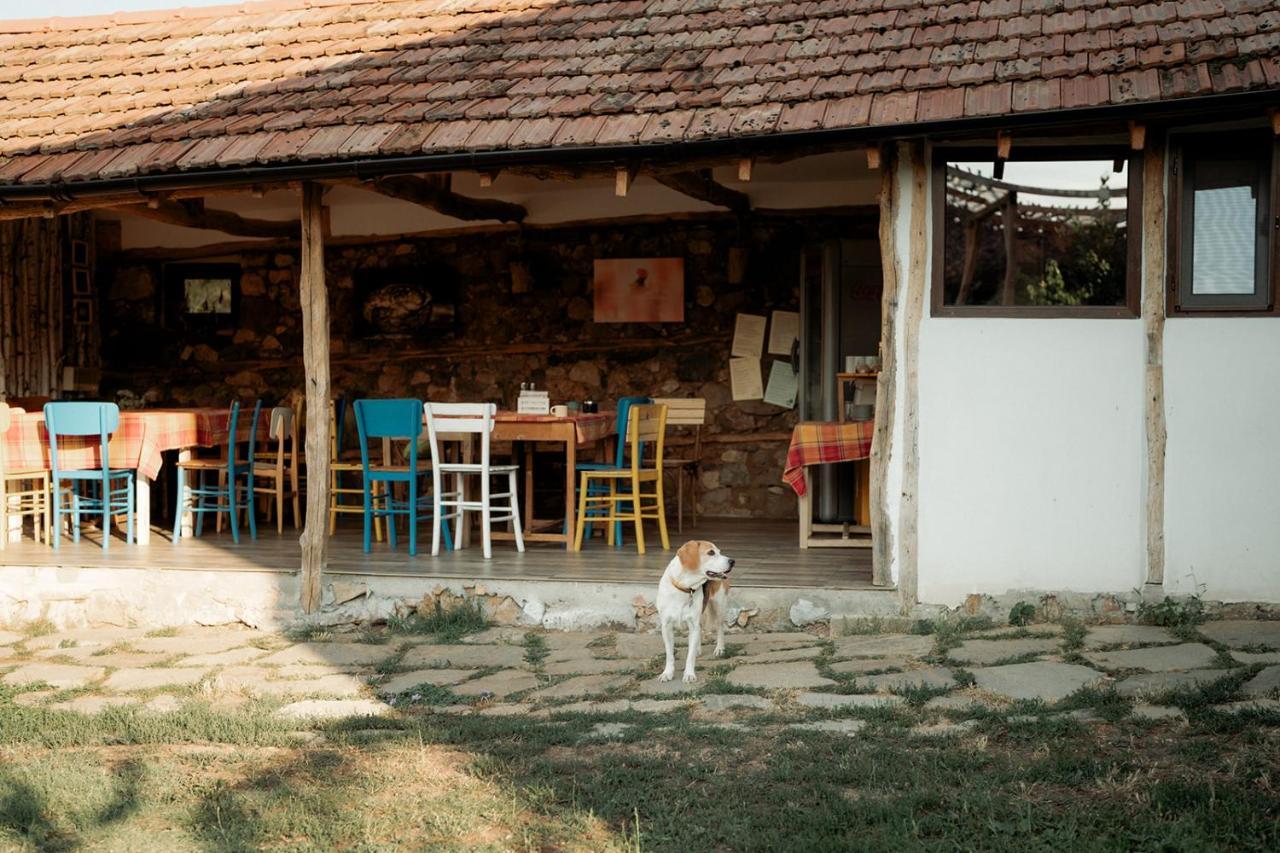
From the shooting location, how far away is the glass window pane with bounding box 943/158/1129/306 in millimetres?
6590

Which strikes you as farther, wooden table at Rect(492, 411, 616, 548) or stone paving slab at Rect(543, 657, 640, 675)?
wooden table at Rect(492, 411, 616, 548)

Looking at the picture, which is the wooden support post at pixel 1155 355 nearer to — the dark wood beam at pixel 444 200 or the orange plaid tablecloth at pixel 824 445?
the orange plaid tablecloth at pixel 824 445

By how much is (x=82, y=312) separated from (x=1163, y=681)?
9.57 metres

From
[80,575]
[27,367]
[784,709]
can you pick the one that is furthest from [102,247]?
[784,709]

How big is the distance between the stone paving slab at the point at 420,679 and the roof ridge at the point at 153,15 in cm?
562

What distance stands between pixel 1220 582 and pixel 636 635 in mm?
2952

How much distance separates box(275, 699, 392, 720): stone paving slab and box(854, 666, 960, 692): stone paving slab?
6.62ft

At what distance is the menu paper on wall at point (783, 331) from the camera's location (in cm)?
1028

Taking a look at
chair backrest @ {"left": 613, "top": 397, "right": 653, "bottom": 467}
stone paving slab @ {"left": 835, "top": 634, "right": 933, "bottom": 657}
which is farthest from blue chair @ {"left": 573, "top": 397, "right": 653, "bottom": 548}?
stone paving slab @ {"left": 835, "top": 634, "right": 933, "bottom": 657}

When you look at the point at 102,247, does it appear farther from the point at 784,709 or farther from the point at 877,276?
the point at 784,709

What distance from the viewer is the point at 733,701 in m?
5.28

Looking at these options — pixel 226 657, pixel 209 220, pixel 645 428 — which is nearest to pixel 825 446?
pixel 645 428

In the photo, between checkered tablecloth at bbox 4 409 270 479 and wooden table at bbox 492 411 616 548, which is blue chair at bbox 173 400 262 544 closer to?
checkered tablecloth at bbox 4 409 270 479

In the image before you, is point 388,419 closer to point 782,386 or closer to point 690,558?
point 690,558
